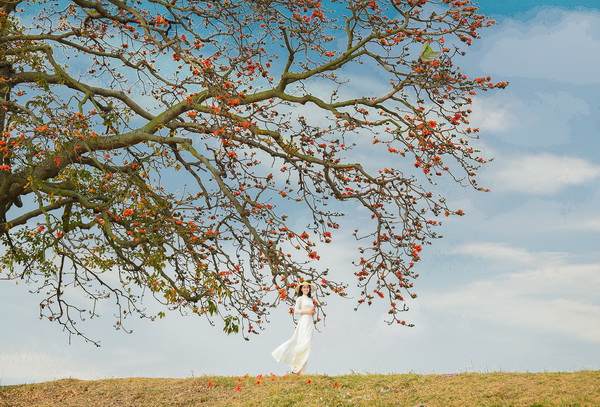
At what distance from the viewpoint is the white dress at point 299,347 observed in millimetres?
13023

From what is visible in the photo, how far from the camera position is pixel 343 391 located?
1138 cm

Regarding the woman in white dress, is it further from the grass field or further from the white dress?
the grass field

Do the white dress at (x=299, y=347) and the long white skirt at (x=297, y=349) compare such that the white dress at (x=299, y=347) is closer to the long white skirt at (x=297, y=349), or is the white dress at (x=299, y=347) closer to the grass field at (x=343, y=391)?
the long white skirt at (x=297, y=349)

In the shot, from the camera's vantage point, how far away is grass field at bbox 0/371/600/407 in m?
10.3

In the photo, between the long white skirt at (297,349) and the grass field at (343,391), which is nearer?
the grass field at (343,391)

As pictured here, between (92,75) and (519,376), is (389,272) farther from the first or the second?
(92,75)

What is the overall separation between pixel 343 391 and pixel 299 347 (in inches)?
74.9

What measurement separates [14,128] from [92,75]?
2.17 m

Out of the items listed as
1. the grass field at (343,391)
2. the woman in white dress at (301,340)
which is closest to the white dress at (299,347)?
the woman in white dress at (301,340)

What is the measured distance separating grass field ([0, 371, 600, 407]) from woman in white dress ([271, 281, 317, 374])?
443mm

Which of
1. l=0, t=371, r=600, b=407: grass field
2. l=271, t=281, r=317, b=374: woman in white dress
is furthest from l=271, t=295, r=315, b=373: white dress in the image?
l=0, t=371, r=600, b=407: grass field

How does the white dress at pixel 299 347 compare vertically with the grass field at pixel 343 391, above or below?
above

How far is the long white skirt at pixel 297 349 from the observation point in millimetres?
13023

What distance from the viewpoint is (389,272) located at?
1156 cm
